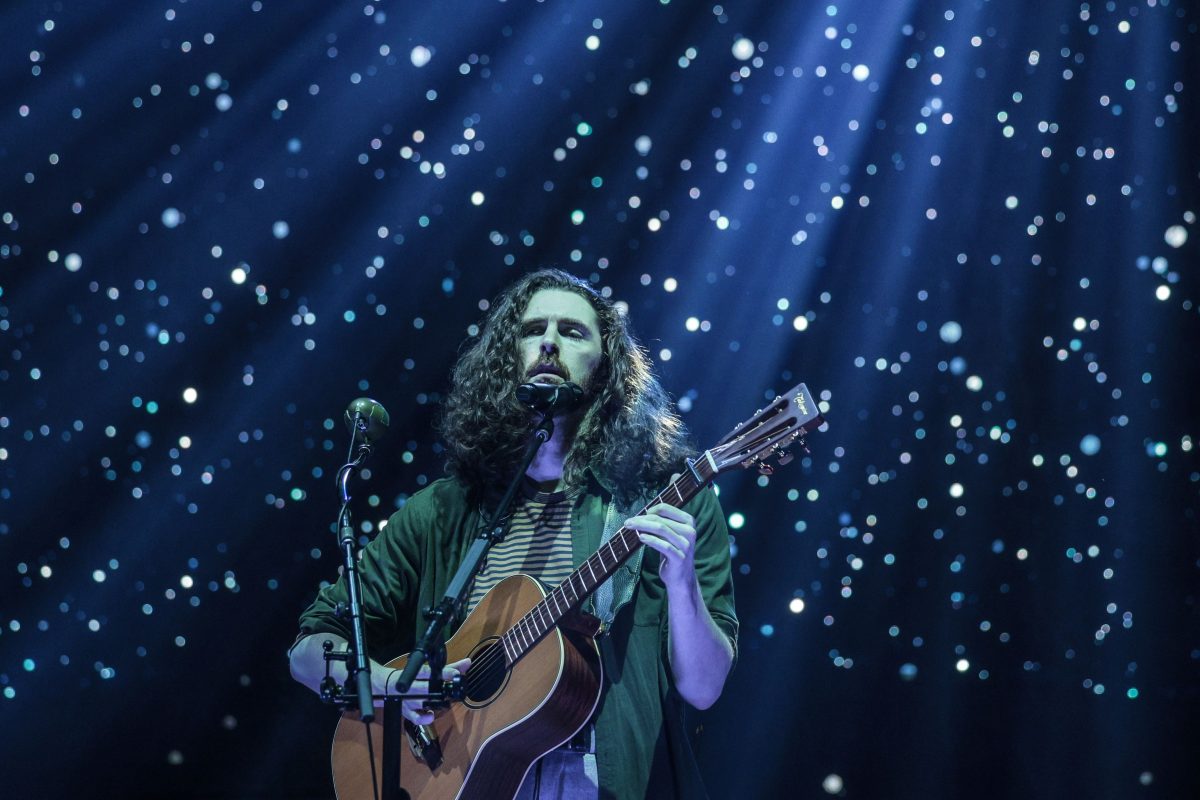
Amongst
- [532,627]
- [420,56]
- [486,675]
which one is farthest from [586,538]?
[420,56]

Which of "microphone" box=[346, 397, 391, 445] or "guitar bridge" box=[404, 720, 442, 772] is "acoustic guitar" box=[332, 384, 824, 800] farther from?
"microphone" box=[346, 397, 391, 445]

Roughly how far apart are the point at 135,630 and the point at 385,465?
1.01m

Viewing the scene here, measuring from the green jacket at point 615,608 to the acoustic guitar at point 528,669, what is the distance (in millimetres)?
84

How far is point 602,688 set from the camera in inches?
80.5

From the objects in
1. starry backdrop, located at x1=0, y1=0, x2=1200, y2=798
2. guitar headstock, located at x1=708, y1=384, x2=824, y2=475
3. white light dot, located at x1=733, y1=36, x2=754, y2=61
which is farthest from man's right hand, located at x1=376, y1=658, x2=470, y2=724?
white light dot, located at x1=733, y1=36, x2=754, y2=61

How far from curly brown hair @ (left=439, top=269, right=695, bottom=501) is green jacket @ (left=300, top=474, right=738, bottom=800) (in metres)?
0.07

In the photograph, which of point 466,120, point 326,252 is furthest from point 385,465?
point 466,120

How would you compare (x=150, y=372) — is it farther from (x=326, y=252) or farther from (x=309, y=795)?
(x=309, y=795)

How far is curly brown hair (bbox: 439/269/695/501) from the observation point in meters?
2.46

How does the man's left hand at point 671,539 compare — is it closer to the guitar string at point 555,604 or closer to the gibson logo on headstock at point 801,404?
the guitar string at point 555,604

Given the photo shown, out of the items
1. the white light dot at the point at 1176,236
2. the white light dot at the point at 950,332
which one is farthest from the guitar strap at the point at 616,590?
the white light dot at the point at 1176,236

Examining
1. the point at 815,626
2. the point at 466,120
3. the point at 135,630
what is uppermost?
the point at 466,120

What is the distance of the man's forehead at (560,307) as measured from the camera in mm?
2670

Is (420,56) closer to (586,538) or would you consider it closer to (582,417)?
(582,417)
